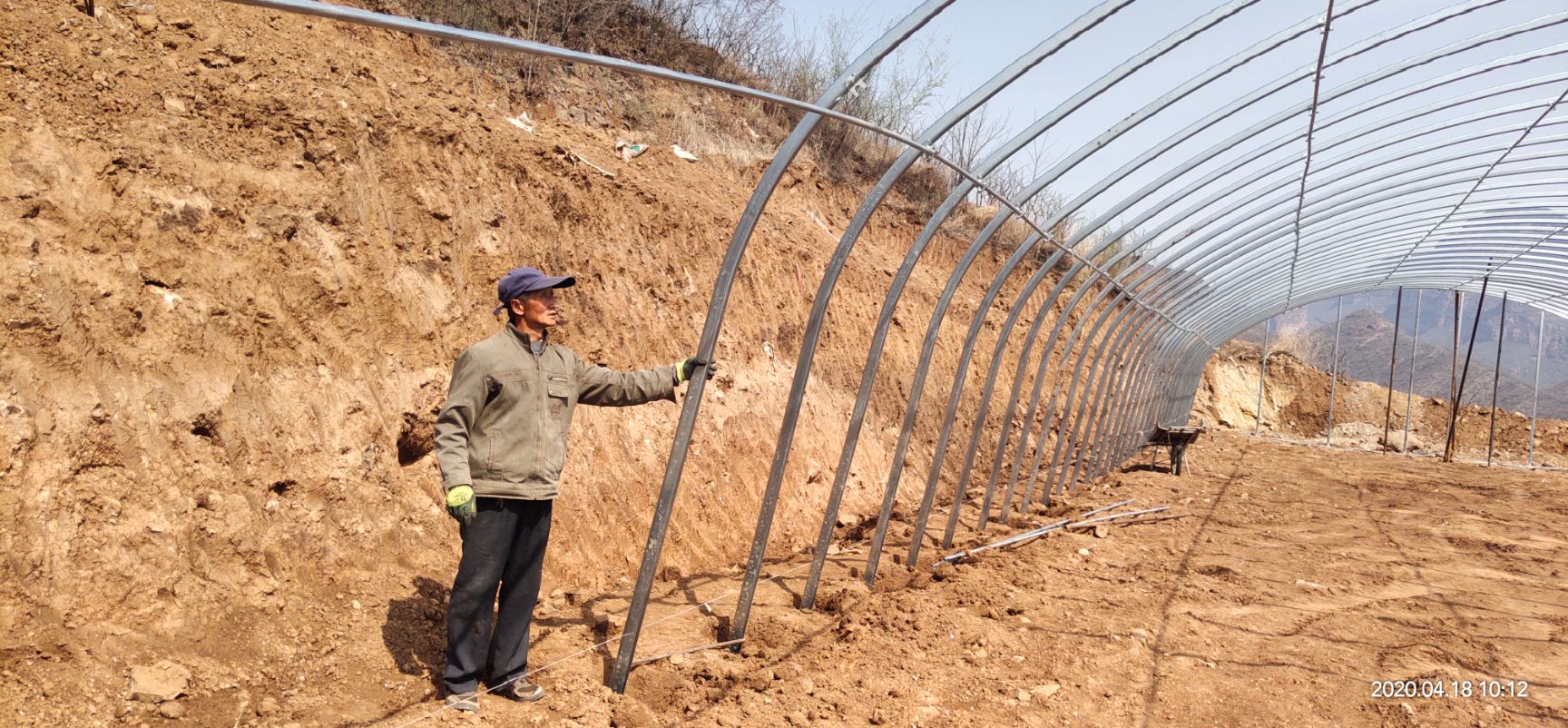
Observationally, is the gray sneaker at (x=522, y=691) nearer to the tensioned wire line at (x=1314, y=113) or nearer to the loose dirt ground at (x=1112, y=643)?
the loose dirt ground at (x=1112, y=643)

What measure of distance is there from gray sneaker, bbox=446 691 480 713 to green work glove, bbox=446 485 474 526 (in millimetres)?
731

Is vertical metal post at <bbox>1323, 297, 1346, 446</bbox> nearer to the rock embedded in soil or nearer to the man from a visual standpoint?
the man

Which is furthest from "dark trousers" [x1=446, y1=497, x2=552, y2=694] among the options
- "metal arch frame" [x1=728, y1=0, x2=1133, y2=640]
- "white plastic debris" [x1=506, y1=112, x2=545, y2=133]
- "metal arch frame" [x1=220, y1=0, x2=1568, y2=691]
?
"white plastic debris" [x1=506, y1=112, x2=545, y2=133]

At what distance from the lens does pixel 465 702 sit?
3.58 m

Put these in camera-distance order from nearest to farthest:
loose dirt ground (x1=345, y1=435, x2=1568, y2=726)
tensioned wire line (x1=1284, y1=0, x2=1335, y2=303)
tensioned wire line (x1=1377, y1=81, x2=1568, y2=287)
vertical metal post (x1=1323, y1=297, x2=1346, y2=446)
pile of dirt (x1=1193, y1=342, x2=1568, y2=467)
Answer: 1. loose dirt ground (x1=345, y1=435, x2=1568, y2=726)
2. tensioned wire line (x1=1284, y1=0, x2=1335, y2=303)
3. tensioned wire line (x1=1377, y1=81, x2=1568, y2=287)
4. vertical metal post (x1=1323, y1=297, x2=1346, y2=446)
5. pile of dirt (x1=1193, y1=342, x2=1568, y2=467)

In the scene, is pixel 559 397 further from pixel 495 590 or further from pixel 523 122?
pixel 523 122

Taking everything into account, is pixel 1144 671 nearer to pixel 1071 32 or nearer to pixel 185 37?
pixel 1071 32

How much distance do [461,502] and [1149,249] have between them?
1002cm

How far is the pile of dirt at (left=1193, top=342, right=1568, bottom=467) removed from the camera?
77.3 ft

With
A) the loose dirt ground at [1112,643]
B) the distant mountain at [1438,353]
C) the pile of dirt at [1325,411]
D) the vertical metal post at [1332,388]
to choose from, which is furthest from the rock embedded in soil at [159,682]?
the distant mountain at [1438,353]

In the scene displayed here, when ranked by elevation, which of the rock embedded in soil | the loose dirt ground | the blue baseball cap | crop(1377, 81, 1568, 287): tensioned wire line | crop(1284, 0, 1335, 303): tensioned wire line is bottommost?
the rock embedded in soil

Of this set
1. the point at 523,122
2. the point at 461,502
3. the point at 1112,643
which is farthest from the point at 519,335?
the point at 523,122

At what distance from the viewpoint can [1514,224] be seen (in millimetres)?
12406

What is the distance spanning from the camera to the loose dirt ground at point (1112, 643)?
426cm
